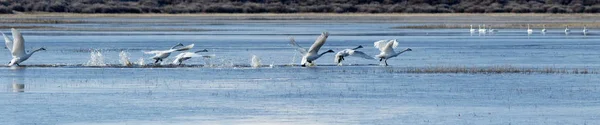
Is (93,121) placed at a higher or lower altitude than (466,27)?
higher

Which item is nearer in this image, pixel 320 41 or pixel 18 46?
pixel 320 41

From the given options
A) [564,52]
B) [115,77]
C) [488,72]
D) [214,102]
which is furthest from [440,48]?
[214,102]

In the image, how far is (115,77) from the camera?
67.5 feet

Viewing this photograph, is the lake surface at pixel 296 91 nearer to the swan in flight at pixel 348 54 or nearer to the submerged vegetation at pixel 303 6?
the swan in flight at pixel 348 54

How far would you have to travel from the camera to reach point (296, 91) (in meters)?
17.6

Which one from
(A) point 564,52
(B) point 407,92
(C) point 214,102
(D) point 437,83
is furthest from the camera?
(A) point 564,52

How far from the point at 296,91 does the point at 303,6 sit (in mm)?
64482

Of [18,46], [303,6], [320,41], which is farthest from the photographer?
[303,6]

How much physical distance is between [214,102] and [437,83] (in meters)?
4.21

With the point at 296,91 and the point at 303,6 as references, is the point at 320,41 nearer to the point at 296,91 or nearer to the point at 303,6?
the point at 296,91

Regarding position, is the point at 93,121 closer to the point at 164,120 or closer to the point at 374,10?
the point at 164,120

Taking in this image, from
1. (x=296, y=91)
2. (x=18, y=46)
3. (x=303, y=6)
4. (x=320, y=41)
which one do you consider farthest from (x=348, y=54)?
(x=303, y=6)

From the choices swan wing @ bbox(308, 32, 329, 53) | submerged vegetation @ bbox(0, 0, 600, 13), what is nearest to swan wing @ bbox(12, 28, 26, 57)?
swan wing @ bbox(308, 32, 329, 53)

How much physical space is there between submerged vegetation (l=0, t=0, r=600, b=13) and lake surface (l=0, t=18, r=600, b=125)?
47.3 meters
